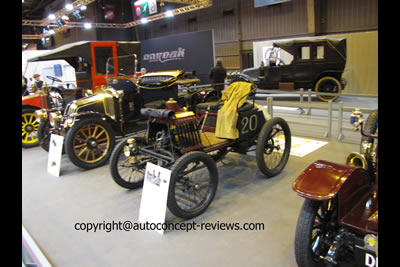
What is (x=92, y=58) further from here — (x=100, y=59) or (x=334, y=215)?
(x=334, y=215)

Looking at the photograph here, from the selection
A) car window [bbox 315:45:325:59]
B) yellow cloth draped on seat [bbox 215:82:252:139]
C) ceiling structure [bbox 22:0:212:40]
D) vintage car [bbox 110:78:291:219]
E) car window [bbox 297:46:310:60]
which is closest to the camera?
vintage car [bbox 110:78:291:219]

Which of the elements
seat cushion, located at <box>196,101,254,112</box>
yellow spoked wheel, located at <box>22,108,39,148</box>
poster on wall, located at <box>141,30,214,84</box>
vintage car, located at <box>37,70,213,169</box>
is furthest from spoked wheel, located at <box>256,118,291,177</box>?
poster on wall, located at <box>141,30,214,84</box>

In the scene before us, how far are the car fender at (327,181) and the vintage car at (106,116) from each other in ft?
8.68

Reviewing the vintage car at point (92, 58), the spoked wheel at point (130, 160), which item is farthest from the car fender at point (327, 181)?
the vintage car at point (92, 58)

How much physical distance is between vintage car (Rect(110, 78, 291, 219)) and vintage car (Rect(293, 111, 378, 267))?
113 centimetres

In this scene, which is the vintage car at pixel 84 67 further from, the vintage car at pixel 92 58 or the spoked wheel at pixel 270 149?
the spoked wheel at pixel 270 149

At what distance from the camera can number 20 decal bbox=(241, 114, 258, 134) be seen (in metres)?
3.61

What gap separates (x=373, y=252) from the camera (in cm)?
167

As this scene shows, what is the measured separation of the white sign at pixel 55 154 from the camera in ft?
14.0

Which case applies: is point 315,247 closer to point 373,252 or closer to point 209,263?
point 373,252

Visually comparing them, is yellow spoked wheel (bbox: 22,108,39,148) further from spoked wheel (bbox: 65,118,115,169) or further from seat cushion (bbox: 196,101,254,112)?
seat cushion (bbox: 196,101,254,112)

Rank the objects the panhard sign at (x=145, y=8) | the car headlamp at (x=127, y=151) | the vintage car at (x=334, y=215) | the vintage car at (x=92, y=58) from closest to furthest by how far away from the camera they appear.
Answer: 1. the vintage car at (x=334, y=215)
2. the car headlamp at (x=127, y=151)
3. the vintage car at (x=92, y=58)
4. the panhard sign at (x=145, y=8)
